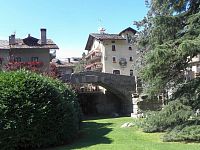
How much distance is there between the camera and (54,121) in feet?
46.6

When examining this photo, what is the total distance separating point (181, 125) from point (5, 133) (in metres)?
6.67

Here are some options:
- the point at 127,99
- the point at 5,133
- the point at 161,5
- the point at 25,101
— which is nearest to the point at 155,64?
the point at 161,5

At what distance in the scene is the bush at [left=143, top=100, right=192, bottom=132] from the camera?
14.5m

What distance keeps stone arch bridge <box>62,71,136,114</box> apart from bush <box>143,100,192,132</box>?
1964cm

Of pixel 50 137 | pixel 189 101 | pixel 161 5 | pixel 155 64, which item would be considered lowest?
pixel 50 137

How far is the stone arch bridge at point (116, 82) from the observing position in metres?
35.4

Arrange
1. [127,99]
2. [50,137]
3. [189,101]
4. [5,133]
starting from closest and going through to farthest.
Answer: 1. [5,133]
2. [50,137]
3. [189,101]
4. [127,99]

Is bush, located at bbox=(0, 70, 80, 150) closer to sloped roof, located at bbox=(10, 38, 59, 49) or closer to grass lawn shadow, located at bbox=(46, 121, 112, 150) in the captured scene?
grass lawn shadow, located at bbox=(46, 121, 112, 150)

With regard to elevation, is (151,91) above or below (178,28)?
below

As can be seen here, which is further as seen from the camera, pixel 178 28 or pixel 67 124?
pixel 178 28

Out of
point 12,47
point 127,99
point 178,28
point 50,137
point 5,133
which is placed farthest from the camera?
point 12,47

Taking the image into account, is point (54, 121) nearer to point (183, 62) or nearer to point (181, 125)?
point (181, 125)

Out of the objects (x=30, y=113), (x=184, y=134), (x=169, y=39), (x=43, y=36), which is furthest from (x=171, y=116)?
(x=43, y=36)

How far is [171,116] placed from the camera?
14.9 meters
